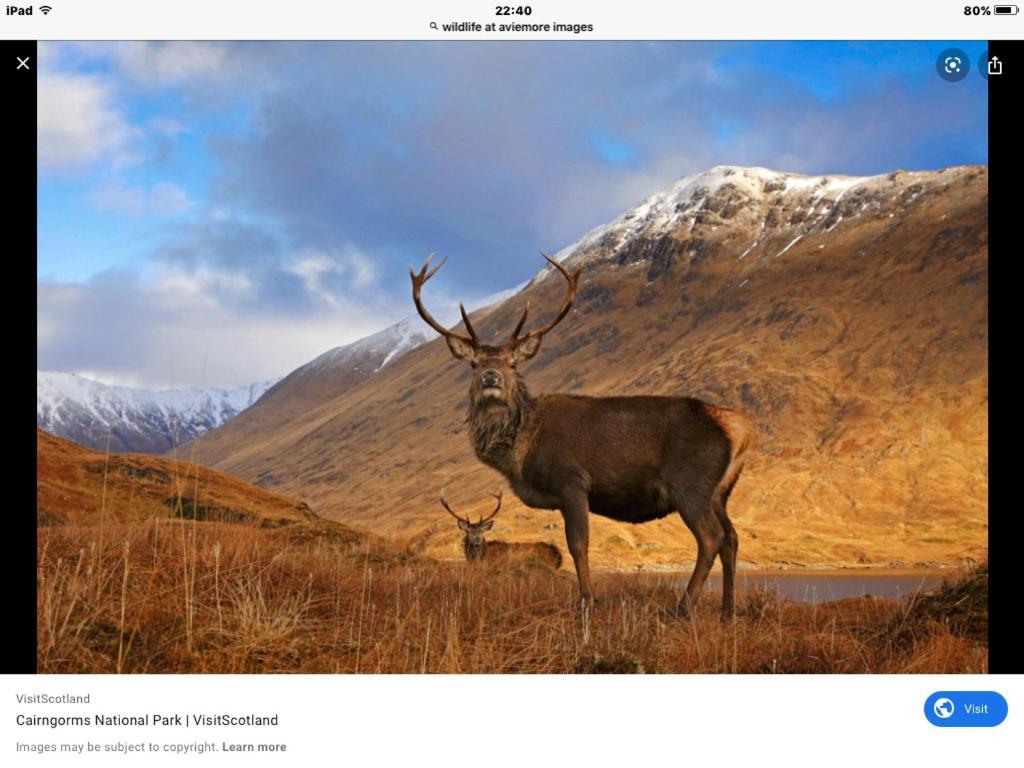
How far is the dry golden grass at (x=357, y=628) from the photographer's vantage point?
4.85 metres

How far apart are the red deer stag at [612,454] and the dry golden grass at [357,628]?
0.85m

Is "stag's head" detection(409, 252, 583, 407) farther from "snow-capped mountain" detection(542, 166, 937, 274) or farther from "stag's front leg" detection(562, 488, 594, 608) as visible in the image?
"snow-capped mountain" detection(542, 166, 937, 274)

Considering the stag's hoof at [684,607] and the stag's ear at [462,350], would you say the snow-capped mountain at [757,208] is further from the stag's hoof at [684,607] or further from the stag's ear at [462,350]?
the stag's hoof at [684,607]

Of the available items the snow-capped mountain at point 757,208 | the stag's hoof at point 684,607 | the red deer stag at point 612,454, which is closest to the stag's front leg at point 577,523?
the red deer stag at point 612,454

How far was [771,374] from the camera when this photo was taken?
70562 millimetres

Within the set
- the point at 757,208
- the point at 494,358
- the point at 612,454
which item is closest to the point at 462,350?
the point at 494,358
